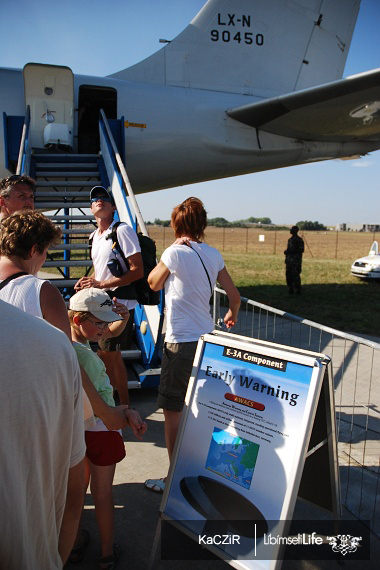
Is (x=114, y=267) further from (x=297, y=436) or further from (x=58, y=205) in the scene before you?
(x=58, y=205)

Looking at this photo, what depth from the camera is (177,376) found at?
3.18m

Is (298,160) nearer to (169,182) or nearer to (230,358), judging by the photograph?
(169,182)

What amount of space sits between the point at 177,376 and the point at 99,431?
0.83 metres

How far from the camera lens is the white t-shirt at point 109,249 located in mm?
4199

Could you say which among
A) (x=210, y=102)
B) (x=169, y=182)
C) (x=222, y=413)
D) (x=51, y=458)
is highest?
(x=210, y=102)

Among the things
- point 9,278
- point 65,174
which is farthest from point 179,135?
point 9,278

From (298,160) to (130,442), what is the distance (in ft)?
29.7

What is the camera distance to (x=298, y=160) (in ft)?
37.2

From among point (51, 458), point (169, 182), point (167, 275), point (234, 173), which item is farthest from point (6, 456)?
point (234, 173)

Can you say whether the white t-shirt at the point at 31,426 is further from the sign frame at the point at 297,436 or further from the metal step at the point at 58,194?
the metal step at the point at 58,194

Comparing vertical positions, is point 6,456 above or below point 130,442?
above

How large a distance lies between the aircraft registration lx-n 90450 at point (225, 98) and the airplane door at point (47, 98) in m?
0.02

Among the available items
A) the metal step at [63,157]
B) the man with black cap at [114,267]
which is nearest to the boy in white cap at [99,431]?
the man with black cap at [114,267]

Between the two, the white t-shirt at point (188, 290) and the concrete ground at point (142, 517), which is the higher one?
the white t-shirt at point (188, 290)
